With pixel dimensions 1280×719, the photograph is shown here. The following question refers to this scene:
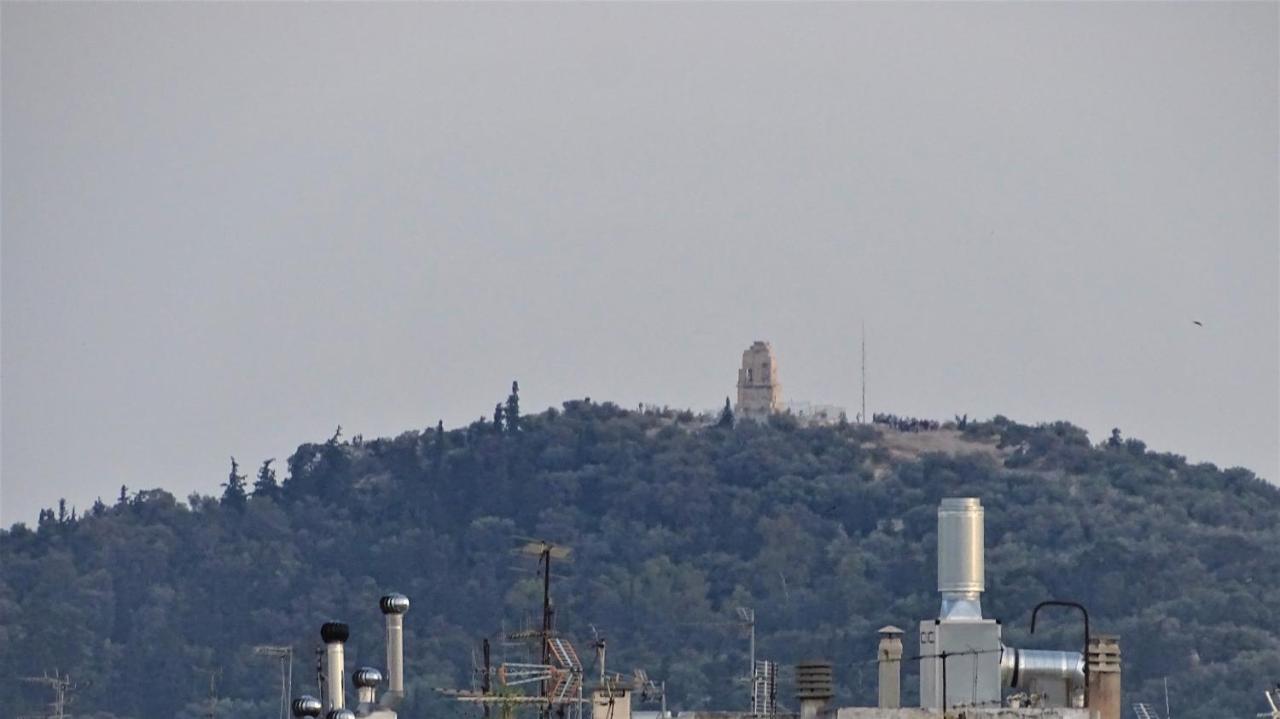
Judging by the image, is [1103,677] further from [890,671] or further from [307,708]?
[307,708]

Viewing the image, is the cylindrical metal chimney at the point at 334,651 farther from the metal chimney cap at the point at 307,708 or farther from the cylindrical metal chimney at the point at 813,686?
the cylindrical metal chimney at the point at 813,686

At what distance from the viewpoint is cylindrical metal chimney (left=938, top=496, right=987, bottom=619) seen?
6319 cm

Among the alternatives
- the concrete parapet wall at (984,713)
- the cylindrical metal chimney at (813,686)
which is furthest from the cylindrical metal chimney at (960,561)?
the concrete parapet wall at (984,713)

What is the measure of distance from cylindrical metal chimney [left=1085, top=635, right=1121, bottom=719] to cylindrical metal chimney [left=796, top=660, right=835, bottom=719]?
3.68 m

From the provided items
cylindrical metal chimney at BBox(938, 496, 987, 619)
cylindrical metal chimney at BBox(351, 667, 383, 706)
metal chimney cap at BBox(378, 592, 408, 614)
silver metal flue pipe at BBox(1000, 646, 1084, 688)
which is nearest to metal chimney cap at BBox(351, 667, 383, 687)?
cylindrical metal chimney at BBox(351, 667, 383, 706)

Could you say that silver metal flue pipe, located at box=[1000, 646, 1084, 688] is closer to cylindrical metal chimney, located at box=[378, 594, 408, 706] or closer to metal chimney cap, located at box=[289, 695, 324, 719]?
metal chimney cap, located at box=[289, 695, 324, 719]

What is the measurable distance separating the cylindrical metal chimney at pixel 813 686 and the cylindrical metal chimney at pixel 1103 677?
3684 mm

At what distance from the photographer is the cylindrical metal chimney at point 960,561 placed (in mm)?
63188

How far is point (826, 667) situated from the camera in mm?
63281

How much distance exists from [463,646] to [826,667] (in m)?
137

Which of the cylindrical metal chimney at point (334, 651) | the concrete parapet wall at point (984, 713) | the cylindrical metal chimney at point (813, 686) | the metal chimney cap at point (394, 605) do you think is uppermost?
the metal chimney cap at point (394, 605)

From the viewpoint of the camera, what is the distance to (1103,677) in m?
60.9

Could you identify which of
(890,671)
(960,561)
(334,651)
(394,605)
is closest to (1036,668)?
(960,561)

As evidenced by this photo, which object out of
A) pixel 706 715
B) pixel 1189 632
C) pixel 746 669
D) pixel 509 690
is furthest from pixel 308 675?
pixel 706 715
